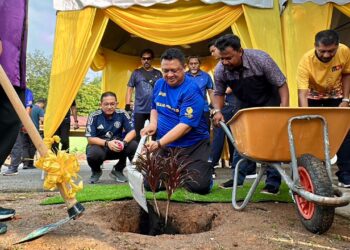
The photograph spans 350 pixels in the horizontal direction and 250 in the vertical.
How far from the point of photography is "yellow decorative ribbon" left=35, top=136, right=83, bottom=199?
216cm

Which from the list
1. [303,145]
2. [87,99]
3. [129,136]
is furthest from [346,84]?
[87,99]

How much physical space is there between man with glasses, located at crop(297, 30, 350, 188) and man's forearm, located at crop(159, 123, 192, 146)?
104cm

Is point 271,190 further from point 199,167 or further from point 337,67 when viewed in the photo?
point 337,67

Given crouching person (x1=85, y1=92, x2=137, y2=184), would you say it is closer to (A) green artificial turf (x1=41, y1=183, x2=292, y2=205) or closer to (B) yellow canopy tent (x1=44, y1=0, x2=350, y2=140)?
(A) green artificial turf (x1=41, y1=183, x2=292, y2=205)

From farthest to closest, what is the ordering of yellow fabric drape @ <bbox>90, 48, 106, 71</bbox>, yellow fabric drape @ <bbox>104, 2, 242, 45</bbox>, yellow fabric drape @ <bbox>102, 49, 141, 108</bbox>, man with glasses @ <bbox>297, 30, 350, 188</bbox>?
1. yellow fabric drape @ <bbox>102, 49, 141, 108</bbox>
2. yellow fabric drape @ <bbox>90, 48, 106, 71</bbox>
3. yellow fabric drape @ <bbox>104, 2, 242, 45</bbox>
4. man with glasses @ <bbox>297, 30, 350, 188</bbox>

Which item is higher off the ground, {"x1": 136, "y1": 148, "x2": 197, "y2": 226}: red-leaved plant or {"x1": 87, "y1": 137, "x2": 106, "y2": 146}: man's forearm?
{"x1": 87, "y1": 137, "x2": 106, "y2": 146}: man's forearm

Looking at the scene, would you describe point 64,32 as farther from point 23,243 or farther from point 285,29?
point 23,243

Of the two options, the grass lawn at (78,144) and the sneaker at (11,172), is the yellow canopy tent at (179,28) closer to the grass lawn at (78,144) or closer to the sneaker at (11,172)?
the sneaker at (11,172)

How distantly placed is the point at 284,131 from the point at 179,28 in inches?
157

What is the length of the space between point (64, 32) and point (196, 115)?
3.41 m

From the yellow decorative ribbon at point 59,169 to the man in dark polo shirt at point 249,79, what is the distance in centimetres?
159

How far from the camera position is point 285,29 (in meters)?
6.06

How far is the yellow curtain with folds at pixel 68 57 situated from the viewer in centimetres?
609

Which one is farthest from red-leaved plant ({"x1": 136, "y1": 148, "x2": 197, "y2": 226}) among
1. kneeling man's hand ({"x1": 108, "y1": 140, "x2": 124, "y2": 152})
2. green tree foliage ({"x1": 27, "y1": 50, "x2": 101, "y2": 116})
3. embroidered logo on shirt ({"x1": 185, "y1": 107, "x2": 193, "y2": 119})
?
green tree foliage ({"x1": 27, "y1": 50, "x2": 101, "y2": 116})
